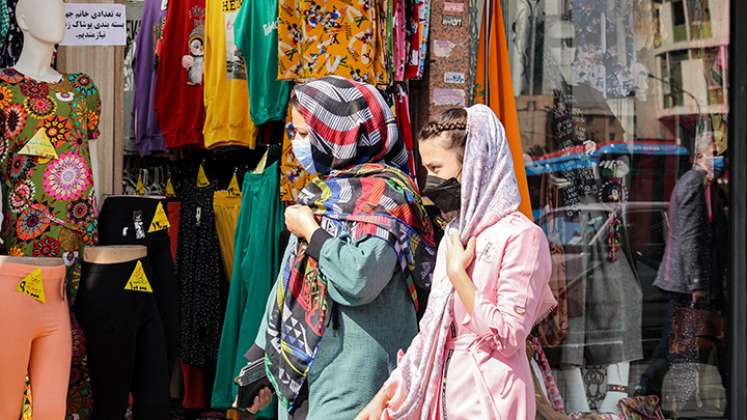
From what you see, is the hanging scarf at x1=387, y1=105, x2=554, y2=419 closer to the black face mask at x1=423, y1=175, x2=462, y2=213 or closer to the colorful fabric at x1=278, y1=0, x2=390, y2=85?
the black face mask at x1=423, y1=175, x2=462, y2=213

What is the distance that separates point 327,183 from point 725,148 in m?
2.12

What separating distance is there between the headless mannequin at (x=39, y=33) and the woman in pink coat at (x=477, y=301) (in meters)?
1.95

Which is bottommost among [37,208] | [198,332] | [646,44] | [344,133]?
[198,332]

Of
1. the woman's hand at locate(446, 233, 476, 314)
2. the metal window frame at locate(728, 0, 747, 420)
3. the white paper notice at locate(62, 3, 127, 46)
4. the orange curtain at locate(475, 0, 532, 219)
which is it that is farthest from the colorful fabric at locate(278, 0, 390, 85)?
the woman's hand at locate(446, 233, 476, 314)

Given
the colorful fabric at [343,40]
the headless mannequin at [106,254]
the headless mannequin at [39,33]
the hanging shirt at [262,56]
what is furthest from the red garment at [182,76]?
the headless mannequin at [106,254]

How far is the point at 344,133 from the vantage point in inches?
128

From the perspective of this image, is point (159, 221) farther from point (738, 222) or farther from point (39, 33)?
point (738, 222)

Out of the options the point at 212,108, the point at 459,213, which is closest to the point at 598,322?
the point at 459,213

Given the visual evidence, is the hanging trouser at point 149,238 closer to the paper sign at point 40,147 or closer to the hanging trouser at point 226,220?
the paper sign at point 40,147

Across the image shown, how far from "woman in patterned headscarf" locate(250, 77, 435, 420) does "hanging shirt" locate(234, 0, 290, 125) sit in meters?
1.83

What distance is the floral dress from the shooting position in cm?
410

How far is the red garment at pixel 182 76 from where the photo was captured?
5625 millimetres

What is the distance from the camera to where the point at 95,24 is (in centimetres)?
447

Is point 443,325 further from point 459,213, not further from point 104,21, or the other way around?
point 104,21
